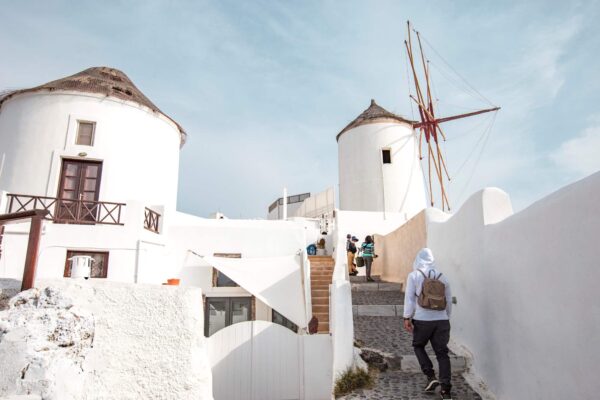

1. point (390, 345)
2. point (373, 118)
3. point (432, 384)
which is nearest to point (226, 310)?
point (390, 345)

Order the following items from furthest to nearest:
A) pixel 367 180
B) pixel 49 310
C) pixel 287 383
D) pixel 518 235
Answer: pixel 367 180
pixel 287 383
pixel 518 235
pixel 49 310

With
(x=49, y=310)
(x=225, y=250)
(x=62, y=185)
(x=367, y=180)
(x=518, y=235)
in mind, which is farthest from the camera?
(x=367, y=180)

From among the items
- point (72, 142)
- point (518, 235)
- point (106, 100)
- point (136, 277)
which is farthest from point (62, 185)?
point (518, 235)

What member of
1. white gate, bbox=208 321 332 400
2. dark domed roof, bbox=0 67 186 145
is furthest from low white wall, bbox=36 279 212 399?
dark domed roof, bbox=0 67 186 145

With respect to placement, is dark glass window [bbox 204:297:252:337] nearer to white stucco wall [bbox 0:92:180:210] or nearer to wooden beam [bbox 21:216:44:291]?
white stucco wall [bbox 0:92:180:210]

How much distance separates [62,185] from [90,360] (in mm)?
9687

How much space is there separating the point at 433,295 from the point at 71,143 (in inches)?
439

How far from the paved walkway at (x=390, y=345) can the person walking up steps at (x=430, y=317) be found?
361 millimetres

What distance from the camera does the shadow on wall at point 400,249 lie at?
31.4ft

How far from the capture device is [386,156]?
68.7 feet

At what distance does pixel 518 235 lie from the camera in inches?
159

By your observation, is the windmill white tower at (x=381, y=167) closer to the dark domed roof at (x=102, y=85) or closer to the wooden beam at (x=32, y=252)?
the dark domed roof at (x=102, y=85)

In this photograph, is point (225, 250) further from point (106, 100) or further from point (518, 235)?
point (518, 235)

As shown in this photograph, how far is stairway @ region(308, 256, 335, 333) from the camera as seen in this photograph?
392 inches
